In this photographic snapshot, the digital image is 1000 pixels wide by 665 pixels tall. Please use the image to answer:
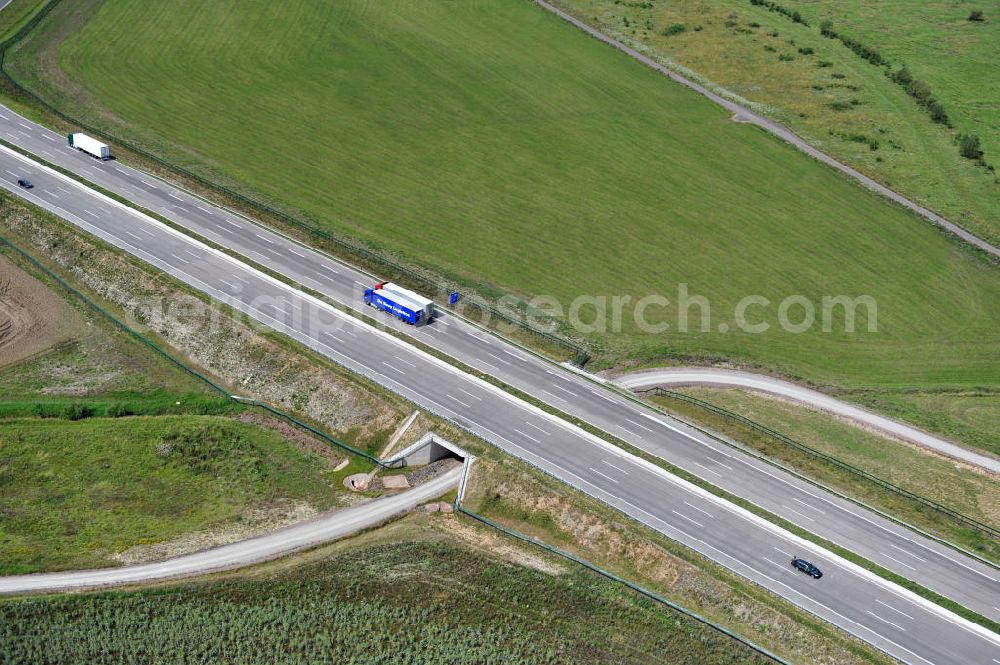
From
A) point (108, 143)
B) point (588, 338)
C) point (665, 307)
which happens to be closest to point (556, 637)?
point (588, 338)

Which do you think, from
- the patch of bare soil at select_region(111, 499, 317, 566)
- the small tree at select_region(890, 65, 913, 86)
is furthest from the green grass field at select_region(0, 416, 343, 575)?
the small tree at select_region(890, 65, 913, 86)

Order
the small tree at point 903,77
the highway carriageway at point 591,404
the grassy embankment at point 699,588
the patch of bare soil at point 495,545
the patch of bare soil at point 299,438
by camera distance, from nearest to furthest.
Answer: the grassy embankment at point 699,588 → the patch of bare soil at point 495,545 → the highway carriageway at point 591,404 → the patch of bare soil at point 299,438 → the small tree at point 903,77

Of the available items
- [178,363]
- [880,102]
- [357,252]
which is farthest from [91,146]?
[880,102]

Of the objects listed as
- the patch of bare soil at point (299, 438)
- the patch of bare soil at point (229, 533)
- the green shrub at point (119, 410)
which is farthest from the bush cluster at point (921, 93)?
the green shrub at point (119, 410)

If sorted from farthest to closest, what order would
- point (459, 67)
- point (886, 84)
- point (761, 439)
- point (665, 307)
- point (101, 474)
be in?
point (886, 84) → point (459, 67) → point (665, 307) → point (761, 439) → point (101, 474)

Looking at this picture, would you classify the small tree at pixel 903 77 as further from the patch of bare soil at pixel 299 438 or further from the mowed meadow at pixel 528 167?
the patch of bare soil at pixel 299 438

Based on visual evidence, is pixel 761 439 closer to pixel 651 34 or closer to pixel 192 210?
pixel 192 210
